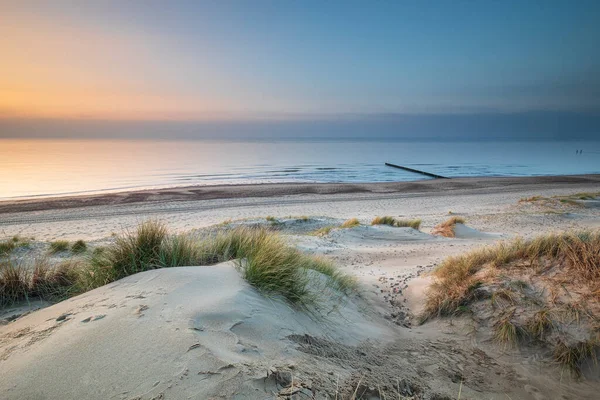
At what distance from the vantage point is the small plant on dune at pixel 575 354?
13.1 feet

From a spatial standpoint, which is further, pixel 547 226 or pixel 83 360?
pixel 547 226

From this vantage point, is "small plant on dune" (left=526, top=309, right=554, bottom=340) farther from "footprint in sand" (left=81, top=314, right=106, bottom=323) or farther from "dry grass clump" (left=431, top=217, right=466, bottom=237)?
"dry grass clump" (left=431, top=217, right=466, bottom=237)

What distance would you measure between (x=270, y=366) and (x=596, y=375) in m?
3.53

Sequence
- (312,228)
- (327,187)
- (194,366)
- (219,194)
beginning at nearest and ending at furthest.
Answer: (194,366)
(312,228)
(219,194)
(327,187)

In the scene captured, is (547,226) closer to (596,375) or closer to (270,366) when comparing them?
(596,375)

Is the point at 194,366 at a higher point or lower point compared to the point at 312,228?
higher

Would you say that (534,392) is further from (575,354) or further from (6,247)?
(6,247)

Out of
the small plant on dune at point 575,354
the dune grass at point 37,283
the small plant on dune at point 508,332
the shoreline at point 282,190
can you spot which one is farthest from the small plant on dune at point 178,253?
the shoreline at point 282,190

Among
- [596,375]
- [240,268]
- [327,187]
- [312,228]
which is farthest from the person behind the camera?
[327,187]

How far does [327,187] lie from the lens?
34125mm

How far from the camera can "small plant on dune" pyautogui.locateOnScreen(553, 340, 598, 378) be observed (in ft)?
13.1

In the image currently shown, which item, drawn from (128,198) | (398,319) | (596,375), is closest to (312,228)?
(398,319)

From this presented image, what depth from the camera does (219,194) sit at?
98.0ft

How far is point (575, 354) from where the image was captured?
160 inches
